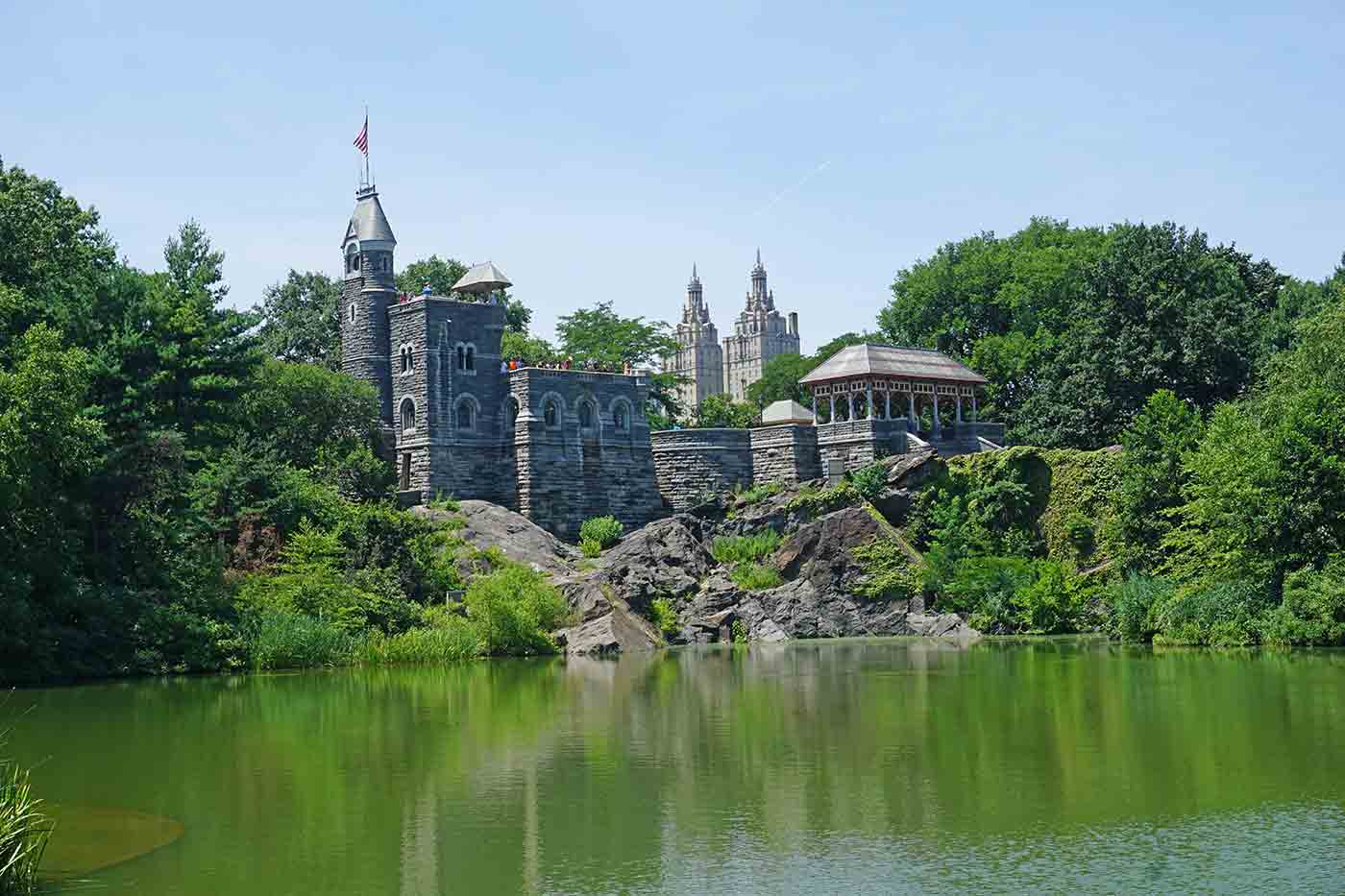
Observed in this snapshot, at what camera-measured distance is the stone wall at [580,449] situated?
4938cm

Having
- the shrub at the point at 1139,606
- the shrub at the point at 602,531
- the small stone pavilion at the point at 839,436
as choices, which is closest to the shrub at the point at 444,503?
the shrub at the point at 602,531

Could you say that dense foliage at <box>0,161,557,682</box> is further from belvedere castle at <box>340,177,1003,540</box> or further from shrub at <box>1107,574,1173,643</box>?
shrub at <box>1107,574,1173,643</box>

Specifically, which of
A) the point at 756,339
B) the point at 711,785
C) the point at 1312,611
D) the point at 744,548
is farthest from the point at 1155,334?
the point at 756,339

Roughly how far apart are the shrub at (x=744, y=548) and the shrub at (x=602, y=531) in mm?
3091

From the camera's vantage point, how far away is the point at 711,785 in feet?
57.2

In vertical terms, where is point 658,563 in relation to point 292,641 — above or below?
above

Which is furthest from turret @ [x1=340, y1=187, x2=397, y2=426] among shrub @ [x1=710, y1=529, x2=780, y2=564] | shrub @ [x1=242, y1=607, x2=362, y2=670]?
shrub @ [x1=242, y1=607, x2=362, y2=670]

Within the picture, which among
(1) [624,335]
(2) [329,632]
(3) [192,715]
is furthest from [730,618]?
(1) [624,335]

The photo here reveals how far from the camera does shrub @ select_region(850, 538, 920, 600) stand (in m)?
44.7

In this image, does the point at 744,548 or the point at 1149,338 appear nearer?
the point at 744,548

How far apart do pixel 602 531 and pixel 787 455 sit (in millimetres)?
7276

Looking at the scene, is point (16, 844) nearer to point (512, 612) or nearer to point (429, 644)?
point (429, 644)

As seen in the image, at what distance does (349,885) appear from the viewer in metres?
12.9

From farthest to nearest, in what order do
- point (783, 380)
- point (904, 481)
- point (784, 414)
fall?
1. point (783, 380)
2. point (784, 414)
3. point (904, 481)
